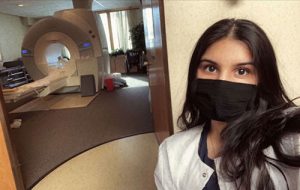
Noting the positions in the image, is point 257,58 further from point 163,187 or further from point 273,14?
point 273,14

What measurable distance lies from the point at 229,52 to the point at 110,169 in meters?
1.69

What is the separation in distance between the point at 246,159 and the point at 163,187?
1.13 feet

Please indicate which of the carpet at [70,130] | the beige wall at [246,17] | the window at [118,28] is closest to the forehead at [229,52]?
the beige wall at [246,17]

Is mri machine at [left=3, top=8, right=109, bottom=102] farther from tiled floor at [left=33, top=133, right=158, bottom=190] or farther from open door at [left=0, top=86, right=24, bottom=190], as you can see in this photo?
open door at [left=0, top=86, right=24, bottom=190]

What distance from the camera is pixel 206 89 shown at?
85 cm

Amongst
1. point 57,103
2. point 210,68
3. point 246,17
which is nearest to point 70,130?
point 57,103

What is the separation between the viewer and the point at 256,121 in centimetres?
80

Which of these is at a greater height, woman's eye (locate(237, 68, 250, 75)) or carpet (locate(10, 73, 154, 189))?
woman's eye (locate(237, 68, 250, 75))

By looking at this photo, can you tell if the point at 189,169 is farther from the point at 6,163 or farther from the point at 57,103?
the point at 57,103

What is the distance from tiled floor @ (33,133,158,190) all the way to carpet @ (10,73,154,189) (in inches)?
4.7

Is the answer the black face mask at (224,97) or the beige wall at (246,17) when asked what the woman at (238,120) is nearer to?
the black face mask at (224,97)

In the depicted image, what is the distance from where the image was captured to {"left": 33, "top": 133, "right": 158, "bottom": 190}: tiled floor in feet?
6.47

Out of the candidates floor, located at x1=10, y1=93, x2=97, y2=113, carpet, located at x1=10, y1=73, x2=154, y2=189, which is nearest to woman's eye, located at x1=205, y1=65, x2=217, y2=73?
carpet, located at x1=10, y1=73, x2=154, y2=189

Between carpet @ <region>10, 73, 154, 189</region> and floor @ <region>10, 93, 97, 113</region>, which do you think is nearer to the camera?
carpet @ <region>10, 73, 154, 189</region>
